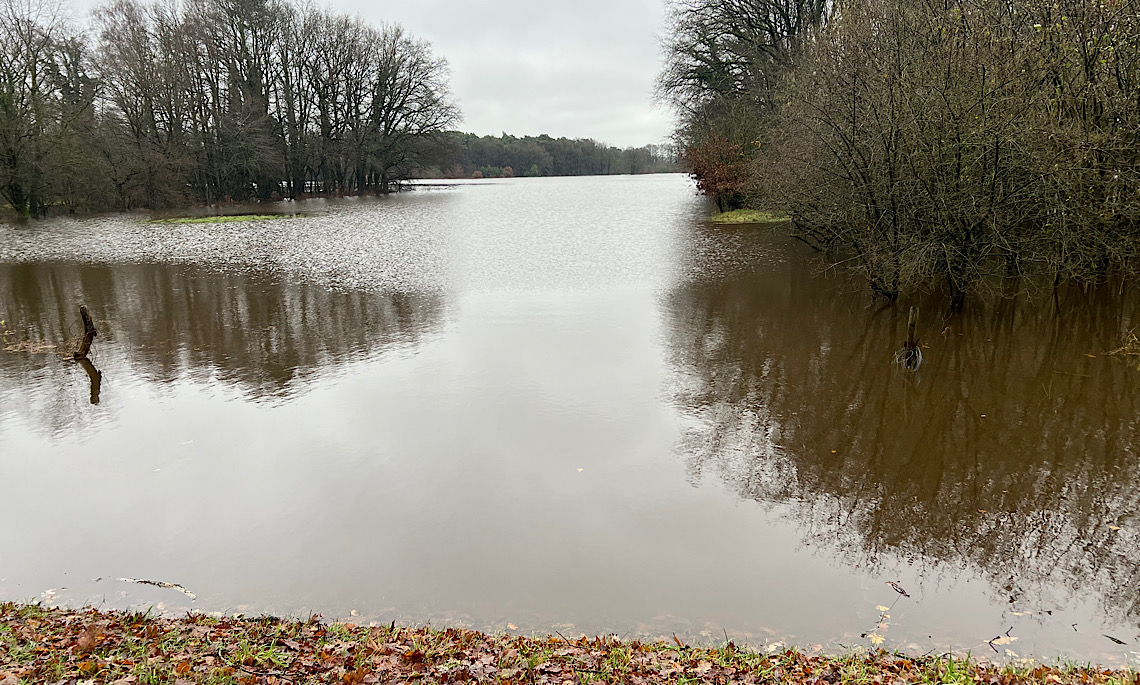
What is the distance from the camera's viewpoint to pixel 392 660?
4.93 m

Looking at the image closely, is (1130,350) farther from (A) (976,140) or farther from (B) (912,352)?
(A) (976,140)

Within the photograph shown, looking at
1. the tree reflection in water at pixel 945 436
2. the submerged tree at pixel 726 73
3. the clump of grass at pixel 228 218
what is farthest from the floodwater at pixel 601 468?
the clump of grass at pixel 228 218

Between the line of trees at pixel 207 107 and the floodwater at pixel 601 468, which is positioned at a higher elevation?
the line of trees at pixel 207 107

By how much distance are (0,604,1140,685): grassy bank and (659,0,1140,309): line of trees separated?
33.8ft

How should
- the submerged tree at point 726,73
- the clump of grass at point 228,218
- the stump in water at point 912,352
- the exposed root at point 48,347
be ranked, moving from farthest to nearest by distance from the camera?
the clump of grass at point 228,218 → the submerged tree at point 726,73 → the exposed root at point 48,347 → the stump in water at point 912,352

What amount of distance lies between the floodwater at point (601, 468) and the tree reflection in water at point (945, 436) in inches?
1.8

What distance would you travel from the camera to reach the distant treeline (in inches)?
5118

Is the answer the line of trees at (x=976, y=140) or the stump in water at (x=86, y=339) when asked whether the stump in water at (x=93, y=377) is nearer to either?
the stump in water at (x=86, y=339)

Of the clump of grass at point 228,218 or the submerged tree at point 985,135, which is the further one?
the clump of grass at point 228,218

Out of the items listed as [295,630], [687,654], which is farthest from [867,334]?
[295,630]

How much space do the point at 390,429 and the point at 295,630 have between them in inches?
178

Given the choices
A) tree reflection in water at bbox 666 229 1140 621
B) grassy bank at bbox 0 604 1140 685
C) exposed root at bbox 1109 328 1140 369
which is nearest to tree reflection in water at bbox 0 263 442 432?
grassy bank at bbox 0 604 1140 685

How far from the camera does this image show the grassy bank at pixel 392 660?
463 cm

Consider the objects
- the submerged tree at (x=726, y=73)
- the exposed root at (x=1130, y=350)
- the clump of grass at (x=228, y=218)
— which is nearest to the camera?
the exposed root at (x=1130, y=350)
